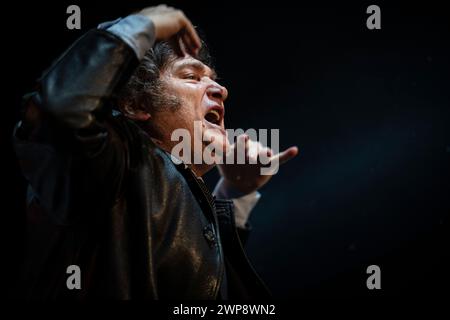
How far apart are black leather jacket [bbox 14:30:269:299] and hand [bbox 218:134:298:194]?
0.60 metres

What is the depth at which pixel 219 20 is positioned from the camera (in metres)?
2.45

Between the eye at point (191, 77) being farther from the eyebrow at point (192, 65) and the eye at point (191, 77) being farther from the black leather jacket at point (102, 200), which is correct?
the black leather jacket at point (102, 200)

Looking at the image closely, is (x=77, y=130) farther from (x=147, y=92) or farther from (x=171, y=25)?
(x=147, y=92)

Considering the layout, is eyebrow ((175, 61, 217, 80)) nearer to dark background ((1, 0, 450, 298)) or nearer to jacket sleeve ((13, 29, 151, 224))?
jacket sleeve ((13, 29, 151, 224))

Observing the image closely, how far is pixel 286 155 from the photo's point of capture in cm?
165

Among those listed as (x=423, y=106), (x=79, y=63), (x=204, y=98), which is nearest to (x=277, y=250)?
(x=423, y=106)

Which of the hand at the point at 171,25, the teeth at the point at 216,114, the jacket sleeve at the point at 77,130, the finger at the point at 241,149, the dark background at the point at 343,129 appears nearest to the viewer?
the jacket sleeve at the point at 77,130

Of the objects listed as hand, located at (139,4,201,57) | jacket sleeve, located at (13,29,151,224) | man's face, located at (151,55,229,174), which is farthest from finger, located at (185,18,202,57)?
man's face, located at (151,55,229,174)

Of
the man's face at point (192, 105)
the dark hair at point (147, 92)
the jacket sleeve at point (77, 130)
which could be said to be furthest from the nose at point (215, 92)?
the jacket sleeve at point (77, 130)

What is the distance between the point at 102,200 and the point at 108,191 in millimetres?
25

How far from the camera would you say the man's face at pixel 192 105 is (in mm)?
1532

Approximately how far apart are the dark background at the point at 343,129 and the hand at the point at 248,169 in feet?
2.24

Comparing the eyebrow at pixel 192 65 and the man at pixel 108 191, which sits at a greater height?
the eyebrow at pixel 192 65
